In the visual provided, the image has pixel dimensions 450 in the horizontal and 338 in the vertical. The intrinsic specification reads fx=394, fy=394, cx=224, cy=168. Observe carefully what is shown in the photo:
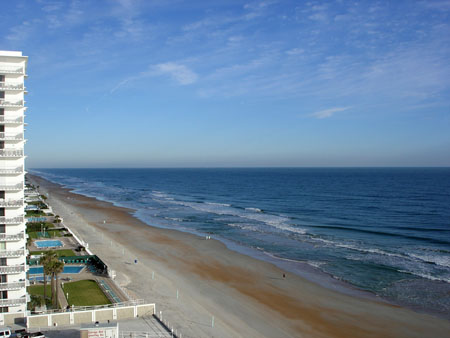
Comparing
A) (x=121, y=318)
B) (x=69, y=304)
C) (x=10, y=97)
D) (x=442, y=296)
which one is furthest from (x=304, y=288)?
(x=10, y=97)

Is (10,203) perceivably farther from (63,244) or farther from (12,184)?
(63,244)

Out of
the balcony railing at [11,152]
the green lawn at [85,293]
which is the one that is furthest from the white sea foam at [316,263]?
the balcony railing at [11,152]

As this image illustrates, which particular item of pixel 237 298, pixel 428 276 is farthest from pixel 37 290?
pixel 428 276

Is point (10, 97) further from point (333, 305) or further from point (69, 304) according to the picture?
point (333, 305)

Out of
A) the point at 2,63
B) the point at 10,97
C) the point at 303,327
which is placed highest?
the point at 2,63

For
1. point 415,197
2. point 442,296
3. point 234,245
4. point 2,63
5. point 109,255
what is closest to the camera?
point 2,63

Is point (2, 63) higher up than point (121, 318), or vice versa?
→ point (2, 63)

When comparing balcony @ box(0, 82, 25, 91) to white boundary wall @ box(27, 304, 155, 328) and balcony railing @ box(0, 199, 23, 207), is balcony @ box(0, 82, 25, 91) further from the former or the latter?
white boundary wall @ box(27, 304, 155, 328)
